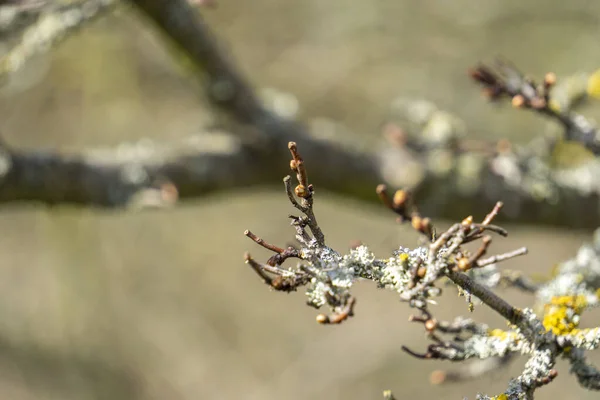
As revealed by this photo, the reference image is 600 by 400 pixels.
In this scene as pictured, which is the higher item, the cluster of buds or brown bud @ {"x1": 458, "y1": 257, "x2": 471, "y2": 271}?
the cluster of buds

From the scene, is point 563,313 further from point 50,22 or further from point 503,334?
point 50,22

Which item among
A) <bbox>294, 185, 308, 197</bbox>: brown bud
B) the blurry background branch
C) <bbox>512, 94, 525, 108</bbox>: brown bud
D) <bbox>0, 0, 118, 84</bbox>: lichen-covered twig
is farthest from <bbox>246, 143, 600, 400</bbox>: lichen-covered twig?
<bbox>0, 0, 118, 84</bbox>: lichen-covered twig

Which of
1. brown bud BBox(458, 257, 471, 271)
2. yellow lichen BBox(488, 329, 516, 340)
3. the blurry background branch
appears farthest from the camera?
the blurry background branch

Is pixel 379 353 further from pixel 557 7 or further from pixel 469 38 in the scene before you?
pixel 557 7

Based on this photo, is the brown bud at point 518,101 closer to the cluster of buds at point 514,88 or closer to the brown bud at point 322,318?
the cluster of buds at point 514,88

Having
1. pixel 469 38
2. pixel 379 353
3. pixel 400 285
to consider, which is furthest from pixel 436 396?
pixel 400 285

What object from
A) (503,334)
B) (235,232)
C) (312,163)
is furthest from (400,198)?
(235,232)

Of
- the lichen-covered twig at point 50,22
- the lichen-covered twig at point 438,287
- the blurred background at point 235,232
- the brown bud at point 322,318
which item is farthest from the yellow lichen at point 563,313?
the blurred background at point 235,232

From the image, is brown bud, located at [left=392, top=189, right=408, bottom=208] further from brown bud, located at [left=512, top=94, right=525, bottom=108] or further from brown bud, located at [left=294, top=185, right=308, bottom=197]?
brown bud, located at [left=512, top=94, right=525, bottom=108]
